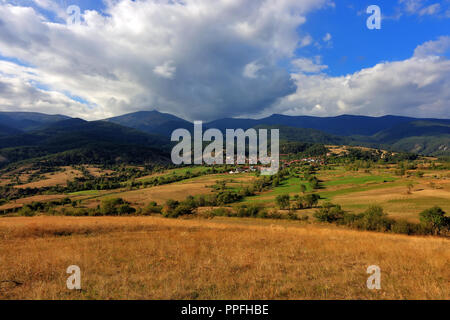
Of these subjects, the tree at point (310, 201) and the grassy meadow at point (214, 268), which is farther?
the tree at point (310, 201)

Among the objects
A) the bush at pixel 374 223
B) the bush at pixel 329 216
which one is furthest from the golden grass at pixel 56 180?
the bush at pixel 374 223

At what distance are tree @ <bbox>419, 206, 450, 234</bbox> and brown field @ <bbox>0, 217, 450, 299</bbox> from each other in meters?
26.5

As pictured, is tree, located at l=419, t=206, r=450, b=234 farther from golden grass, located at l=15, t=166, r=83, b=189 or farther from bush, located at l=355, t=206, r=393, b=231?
golden grass, located at l=15, t=166, r=83, b=189

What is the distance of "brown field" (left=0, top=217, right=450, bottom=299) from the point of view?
22.1 feet

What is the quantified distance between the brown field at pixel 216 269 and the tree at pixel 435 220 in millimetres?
26487

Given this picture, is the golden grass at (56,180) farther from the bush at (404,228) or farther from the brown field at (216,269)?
the bush at (404,228)

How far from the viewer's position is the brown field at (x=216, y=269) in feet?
22.1

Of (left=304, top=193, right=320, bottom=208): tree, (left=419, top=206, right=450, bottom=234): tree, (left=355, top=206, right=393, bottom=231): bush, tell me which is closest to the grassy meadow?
(left=355, top=206, right=393, bottom=231): bush

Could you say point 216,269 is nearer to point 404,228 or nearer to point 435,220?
point 404,228

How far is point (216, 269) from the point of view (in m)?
8.59
